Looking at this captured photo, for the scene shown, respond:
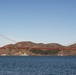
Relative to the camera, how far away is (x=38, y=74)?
57969mm

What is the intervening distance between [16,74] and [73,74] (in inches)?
440

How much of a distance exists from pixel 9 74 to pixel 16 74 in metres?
1.30

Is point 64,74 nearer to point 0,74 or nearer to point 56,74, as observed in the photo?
point 56,74

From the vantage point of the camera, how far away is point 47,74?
190 ft

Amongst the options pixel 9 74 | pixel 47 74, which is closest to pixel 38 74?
pixel 47 74

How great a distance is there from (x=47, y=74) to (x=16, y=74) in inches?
233

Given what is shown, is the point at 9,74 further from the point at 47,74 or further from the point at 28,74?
the point at 47,74

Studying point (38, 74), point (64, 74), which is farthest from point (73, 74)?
point (38, 74)

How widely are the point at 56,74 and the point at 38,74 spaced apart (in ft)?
11.4

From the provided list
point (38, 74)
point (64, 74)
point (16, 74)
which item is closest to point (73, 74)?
point (64, 74)

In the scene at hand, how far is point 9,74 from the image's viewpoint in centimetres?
5681

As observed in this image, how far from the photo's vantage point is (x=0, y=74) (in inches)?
2240

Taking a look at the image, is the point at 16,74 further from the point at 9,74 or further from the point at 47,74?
the point at 47,74

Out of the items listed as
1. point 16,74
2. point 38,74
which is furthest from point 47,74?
point 16,74
